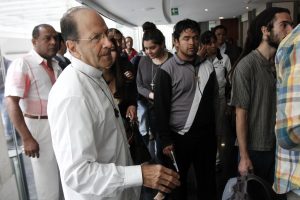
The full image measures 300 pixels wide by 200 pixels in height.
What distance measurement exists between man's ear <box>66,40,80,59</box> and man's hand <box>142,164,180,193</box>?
1.79 feet

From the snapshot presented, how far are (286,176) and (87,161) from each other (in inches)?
30.4

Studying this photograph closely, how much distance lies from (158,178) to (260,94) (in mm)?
983

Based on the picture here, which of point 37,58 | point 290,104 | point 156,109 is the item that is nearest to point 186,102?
point 156,109

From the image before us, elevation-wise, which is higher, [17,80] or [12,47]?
[12,47]

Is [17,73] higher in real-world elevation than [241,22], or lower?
lower

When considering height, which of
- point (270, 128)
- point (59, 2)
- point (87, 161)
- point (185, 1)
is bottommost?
point (270, 128)

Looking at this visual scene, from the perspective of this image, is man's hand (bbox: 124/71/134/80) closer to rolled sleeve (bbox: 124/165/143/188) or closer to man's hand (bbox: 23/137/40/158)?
man's hand (bbox: 23/137/40/158)

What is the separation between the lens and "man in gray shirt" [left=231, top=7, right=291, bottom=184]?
5.39 feet

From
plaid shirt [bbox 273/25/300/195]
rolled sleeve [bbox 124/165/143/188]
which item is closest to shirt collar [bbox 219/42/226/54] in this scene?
plaid shirt [bbox 273/25/300/195]

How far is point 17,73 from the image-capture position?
2.12 meters

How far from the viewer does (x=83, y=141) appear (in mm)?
950

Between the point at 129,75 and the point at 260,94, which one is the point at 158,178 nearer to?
the point at 260,94

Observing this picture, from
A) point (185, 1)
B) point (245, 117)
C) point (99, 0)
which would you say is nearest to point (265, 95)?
point (245, 117)

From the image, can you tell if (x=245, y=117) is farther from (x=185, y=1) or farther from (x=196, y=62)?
(x=185, y=1)
